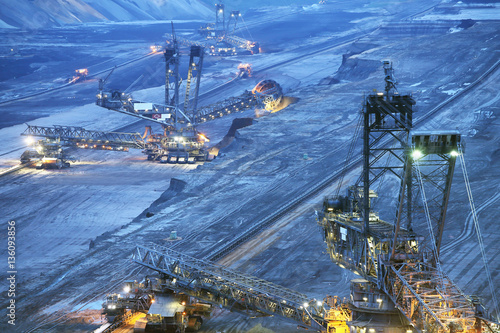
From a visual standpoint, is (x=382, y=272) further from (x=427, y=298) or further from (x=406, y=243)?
(x=427, y=298)

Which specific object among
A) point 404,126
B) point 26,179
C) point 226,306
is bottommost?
point 26,179

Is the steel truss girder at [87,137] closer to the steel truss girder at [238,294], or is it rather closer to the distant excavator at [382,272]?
the distant excavator at [382,272]

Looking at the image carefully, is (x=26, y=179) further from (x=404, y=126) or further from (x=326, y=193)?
(x=404, y=126)

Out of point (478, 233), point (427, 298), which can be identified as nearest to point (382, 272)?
point (427, 298)

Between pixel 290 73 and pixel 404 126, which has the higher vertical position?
pixel 404 126

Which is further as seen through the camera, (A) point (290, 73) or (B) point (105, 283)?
(A) point (290, 73)

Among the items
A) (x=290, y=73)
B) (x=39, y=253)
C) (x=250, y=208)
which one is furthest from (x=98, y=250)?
(x=290, y=73)

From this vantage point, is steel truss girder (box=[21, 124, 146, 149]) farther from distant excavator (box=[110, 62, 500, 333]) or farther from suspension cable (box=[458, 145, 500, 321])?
→ distant excavator (box=[110, 62, 500, 333])

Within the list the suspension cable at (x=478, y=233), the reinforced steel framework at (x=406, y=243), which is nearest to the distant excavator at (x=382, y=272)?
the reinforced steel framework at (x=406, y=243)
